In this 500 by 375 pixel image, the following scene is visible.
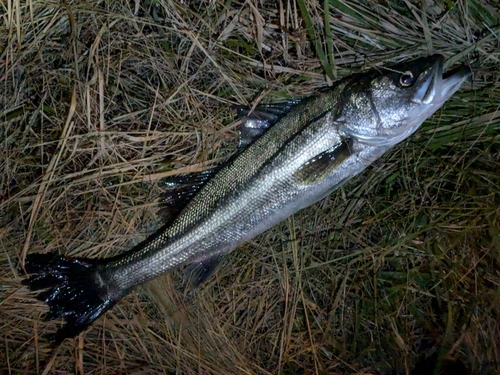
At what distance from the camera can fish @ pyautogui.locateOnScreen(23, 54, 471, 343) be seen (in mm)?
1969

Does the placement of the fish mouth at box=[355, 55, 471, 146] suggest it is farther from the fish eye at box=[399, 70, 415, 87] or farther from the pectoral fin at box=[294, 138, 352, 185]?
the pectoral fin at box=[294, 138, 352, 185]

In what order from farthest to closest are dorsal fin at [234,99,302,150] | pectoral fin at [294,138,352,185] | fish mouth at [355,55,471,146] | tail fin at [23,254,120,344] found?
tail fin at [23,254,120,344] < dorsal fin at [234,99,302,150] < pectoral fin at [294,138,352,185] < fish mouth at [355,55,471,146]

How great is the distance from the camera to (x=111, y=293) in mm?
2293

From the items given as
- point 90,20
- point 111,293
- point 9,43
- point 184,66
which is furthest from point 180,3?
point 111,293

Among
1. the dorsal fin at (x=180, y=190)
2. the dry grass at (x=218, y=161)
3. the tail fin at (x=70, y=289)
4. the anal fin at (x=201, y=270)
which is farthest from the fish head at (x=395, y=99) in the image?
the tail fin at (x=70, y=289)

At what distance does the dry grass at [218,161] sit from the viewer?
2225 mm

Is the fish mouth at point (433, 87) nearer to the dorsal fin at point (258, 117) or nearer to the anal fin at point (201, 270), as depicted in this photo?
the dorsal fin at point (258, 117)

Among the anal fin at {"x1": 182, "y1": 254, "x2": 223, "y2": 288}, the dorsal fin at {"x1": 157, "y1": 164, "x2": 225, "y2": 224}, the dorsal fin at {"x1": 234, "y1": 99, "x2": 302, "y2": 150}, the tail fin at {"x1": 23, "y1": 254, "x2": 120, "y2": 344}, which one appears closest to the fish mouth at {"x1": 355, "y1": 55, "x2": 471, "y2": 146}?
the dorsal fin at {"x1": 234, "y1": 99, "x2": 302, "y2": 150}

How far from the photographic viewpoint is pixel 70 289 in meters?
2.38

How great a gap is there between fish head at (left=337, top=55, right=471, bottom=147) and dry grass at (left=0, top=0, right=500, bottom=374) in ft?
0.80

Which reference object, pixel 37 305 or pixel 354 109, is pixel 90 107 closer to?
pixel 37 305

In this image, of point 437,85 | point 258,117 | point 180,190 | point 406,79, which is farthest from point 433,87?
point 180,190

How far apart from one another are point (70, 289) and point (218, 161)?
1107mm

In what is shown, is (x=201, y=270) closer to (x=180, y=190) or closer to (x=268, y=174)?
(x=180, y=190)
